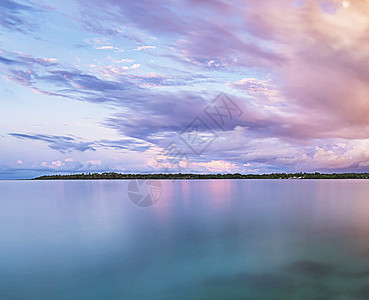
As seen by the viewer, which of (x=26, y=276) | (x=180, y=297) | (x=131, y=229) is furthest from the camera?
(x=131, y=229)

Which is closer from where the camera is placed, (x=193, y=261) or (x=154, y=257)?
(x=193, y=261)

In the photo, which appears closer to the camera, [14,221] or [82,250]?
[82,250]

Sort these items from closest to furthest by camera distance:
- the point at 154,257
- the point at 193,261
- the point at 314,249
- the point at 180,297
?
1. the point at 180,297
2. the point at 193,261
3. the point at 154,257
4. the point at 314,249

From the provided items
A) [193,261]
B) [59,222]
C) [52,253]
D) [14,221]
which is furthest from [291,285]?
[14,221]

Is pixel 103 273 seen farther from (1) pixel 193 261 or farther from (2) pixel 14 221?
(2) pixel 14 221

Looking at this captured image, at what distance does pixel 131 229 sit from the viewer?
3306cm

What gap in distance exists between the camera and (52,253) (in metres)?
23.2

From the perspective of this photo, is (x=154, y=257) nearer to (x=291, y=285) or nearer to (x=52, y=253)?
(x=52, y=253)

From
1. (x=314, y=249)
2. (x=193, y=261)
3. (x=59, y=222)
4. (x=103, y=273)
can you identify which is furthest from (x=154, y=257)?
(x=59, y=222)

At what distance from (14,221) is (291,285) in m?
38.3

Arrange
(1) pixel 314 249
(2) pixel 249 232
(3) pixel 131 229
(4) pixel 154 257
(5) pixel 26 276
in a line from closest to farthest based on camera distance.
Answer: (5) pixel 26 276 → (4) pixel 154 257 → (1) pixel 314 249 → (2) pixel 249 232 → (3) pixel 131 229

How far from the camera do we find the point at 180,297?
1418 centimetres

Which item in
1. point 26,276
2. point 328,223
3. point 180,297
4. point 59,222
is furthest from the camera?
point 59,222

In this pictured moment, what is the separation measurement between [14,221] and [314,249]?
37337 millimetres
